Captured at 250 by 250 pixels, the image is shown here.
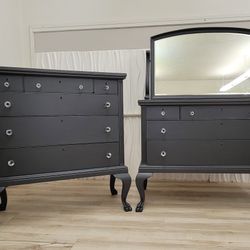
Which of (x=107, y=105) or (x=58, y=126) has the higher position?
(x=107, y=105)

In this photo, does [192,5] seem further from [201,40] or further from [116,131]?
[116,131]

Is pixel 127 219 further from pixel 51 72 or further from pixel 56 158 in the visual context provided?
pixel 51 72

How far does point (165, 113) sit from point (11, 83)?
1.01 meters

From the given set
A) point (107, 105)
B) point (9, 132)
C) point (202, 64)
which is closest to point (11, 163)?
point (9, 132)

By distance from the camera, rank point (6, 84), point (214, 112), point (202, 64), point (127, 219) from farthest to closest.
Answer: point (202, 64)
point (214, 112)
point (127, 219)
point (6, 84)

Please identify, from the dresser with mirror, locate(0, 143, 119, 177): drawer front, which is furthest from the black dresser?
the dresser with mirror

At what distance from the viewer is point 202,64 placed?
2.30m

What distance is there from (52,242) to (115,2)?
2165mm

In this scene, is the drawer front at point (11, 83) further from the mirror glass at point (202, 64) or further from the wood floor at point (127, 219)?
the mirror glass at point (202, 64)

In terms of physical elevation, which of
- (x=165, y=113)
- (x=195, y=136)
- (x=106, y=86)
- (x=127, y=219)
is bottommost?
(x=127, y=219)

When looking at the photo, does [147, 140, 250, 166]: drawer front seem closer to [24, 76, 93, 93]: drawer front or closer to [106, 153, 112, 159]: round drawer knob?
[106, 153, 112, 159]: round drawer knob

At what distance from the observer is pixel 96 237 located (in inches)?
58.2

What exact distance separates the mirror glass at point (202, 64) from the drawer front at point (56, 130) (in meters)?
0.62

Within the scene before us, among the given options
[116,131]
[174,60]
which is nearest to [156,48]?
[174,60]
